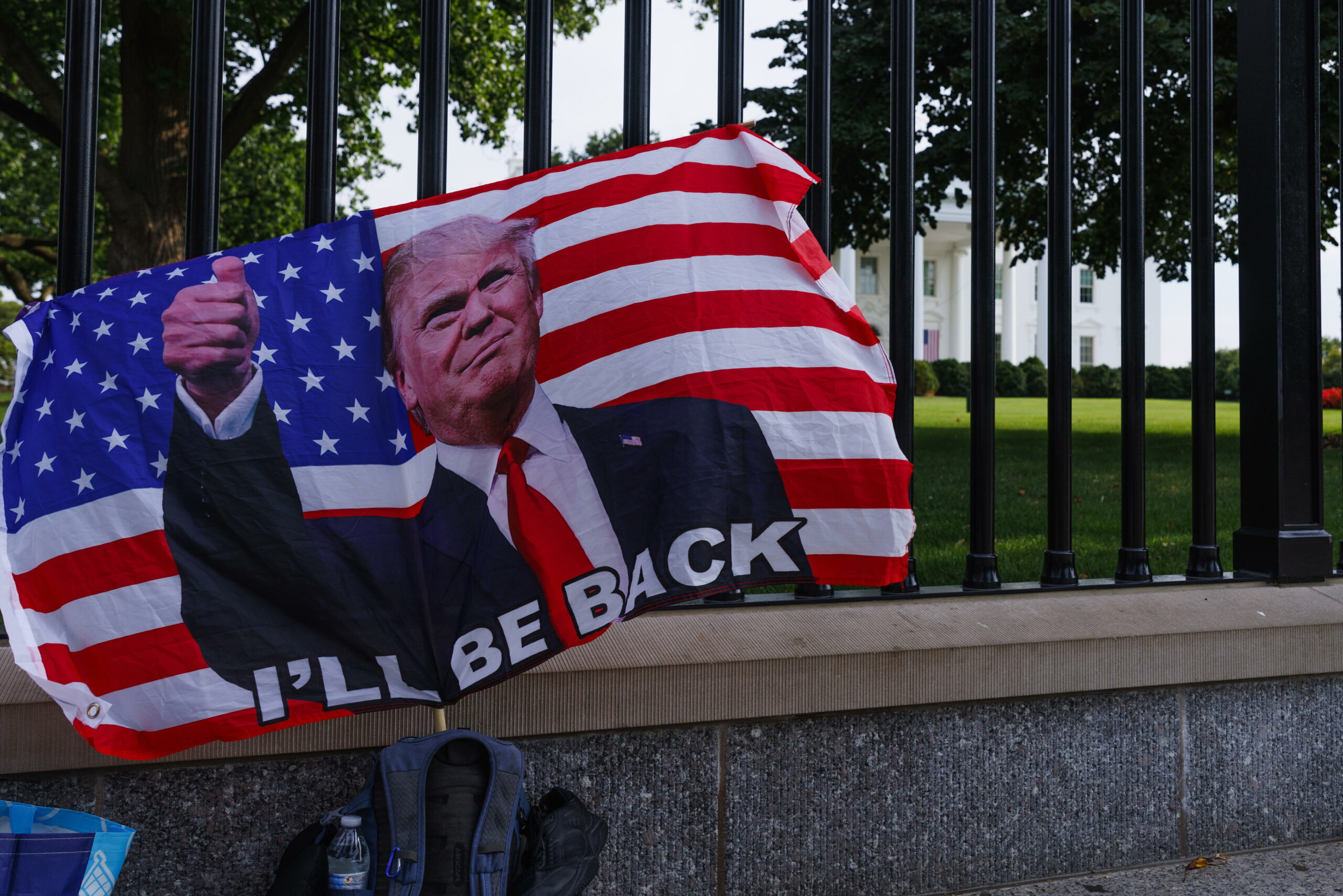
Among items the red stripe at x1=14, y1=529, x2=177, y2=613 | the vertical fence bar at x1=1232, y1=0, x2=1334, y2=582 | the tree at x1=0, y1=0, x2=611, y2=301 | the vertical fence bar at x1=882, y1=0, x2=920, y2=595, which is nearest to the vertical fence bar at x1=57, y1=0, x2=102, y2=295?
the red stripe at x1=14, y1=529, x2=177, y2=613

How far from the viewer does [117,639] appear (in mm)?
2322

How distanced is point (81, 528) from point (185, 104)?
12086mm

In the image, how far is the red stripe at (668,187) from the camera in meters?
2.66

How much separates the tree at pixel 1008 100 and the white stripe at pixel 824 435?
8.67 meters

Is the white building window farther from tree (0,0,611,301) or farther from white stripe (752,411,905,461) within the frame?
white stripe (752,411,905,461)

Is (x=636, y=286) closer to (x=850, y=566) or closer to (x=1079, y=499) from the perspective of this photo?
(x=850, y=566)

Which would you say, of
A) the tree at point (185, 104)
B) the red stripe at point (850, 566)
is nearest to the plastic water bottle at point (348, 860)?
the red stripe at point (850, 566)

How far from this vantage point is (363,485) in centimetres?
246

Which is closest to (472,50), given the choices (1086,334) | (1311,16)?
(1311,16)

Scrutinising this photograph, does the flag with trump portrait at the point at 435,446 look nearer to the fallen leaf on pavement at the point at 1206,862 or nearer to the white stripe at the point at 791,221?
the white stripe at the point at 791,221

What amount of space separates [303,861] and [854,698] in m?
1.61

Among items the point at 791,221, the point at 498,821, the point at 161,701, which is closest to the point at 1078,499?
the point at 791,221

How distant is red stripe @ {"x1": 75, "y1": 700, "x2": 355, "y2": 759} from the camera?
7.47ft

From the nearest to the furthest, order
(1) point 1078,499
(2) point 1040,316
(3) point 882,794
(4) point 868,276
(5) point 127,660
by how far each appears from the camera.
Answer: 1. (5) point 127,660
2. (3) point 882,794
3. (1) point 1078,499
4. (4) point 868,276
5. (2) point 1040,316
